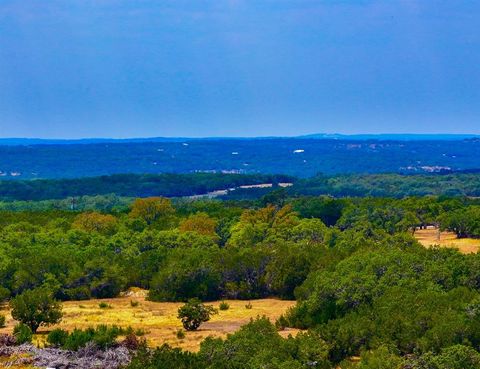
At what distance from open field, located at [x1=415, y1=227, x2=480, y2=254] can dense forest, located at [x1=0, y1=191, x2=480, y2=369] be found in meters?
1.30

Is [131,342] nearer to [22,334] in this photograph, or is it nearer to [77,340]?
[77,340]

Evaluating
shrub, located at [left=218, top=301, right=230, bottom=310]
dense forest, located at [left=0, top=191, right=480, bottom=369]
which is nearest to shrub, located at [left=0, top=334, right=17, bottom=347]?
dense forest, located at [left=0, top=191, right=480, bottom=369]

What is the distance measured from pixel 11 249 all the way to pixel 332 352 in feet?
132

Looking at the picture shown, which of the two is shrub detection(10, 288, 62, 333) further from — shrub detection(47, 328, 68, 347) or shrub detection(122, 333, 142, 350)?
shrub detection(122, 333, 142, 350)

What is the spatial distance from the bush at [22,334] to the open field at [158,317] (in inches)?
44.1

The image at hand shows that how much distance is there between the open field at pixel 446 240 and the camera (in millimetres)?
92812

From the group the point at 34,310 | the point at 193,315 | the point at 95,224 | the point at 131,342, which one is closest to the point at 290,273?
the point at 193,315

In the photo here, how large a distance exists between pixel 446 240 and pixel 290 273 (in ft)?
120

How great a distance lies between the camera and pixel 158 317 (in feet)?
205

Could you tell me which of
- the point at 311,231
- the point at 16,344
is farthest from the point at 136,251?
the point at 16,344

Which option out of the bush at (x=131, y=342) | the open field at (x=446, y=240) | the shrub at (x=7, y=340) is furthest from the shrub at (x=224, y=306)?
the open field at (x=446, y=240)

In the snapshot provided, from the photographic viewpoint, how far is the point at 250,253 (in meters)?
73.5

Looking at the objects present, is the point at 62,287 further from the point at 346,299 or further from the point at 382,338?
the point at 382,338

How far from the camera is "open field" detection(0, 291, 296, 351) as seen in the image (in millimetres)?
54897
